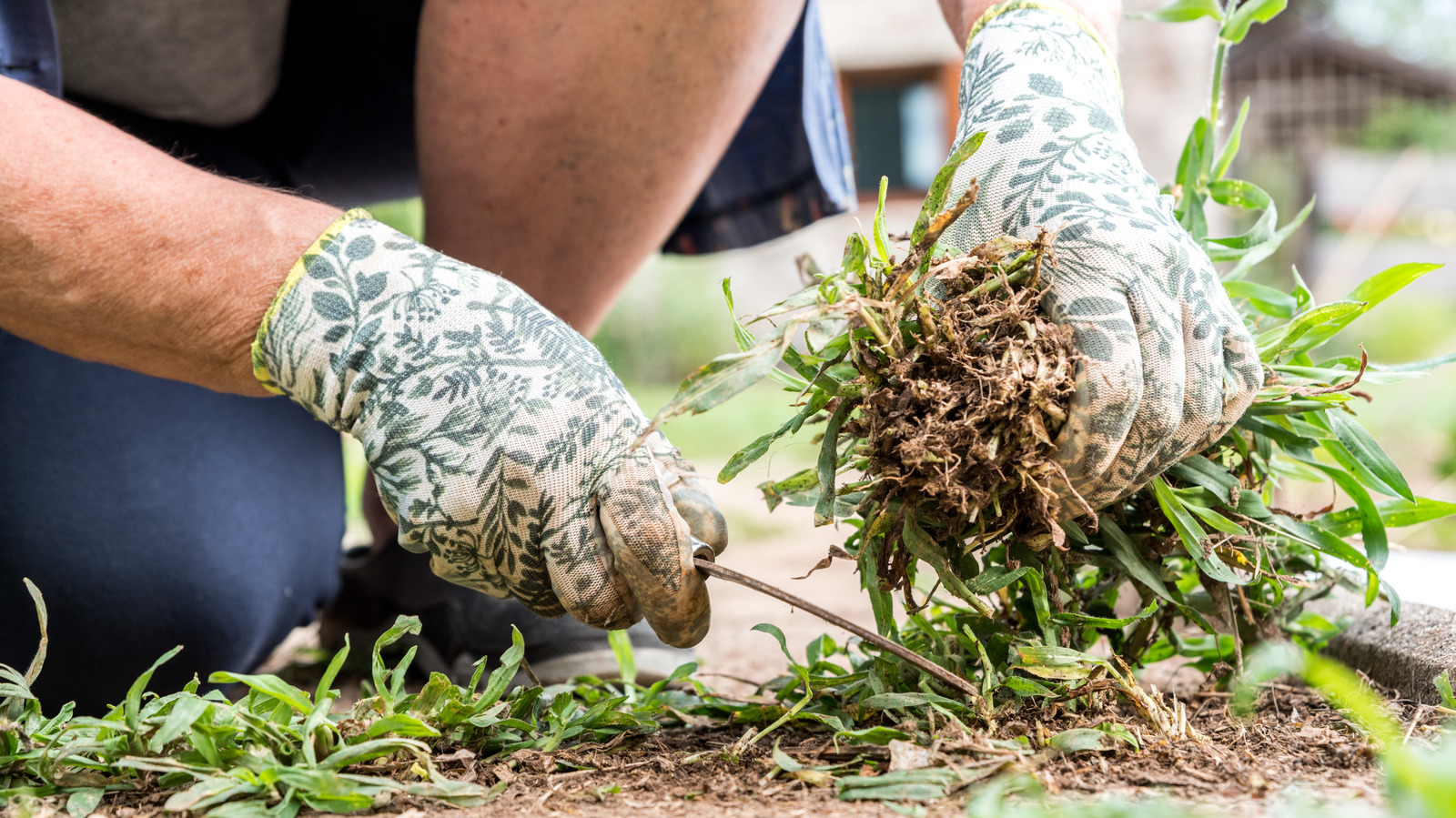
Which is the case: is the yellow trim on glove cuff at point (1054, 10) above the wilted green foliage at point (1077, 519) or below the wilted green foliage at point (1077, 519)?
above

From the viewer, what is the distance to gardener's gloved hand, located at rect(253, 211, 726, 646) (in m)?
0.87

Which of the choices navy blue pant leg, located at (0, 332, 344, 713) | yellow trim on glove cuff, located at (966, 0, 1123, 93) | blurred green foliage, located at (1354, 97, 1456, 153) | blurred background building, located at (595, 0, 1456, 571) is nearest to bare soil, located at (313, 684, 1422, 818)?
yellow trim on glove cuff, located at (966, 0, 1123, 93)

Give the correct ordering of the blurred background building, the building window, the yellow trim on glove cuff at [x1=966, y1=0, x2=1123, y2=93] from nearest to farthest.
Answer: the yellow trim on glove cuff at [x1=966, y1=0, x2=1123, y2=93] < the blurred background building < the building window

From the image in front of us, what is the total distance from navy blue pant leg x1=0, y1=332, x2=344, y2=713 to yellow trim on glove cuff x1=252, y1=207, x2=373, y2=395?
0.59m

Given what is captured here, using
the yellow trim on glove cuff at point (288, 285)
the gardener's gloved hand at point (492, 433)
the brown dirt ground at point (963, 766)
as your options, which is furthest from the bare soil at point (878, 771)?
the yellow trim on glove cuff at point (288, 285)

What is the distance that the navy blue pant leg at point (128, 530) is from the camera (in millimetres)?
1365

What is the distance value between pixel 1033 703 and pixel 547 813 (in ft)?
1.34

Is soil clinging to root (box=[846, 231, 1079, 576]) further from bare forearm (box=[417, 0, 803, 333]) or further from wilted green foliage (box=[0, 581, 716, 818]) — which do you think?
bare forearm (box=[417, 0, 803, 333])

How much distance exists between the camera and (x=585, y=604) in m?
0.89

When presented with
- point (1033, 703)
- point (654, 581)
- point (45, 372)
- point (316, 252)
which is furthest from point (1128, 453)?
point (45, 372)

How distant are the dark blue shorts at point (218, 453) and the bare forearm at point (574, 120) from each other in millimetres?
160

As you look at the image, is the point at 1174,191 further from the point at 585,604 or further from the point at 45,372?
the point at 45,372

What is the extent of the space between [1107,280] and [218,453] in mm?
1261

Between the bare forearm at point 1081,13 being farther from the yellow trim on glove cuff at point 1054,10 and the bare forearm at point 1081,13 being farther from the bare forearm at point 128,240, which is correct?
the bare forearm at point 128,240
